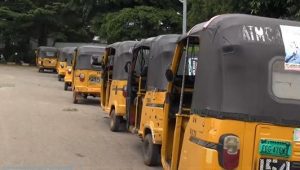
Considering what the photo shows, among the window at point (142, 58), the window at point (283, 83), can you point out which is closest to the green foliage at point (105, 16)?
the window at point (142, 58)

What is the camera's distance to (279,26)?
6254mm

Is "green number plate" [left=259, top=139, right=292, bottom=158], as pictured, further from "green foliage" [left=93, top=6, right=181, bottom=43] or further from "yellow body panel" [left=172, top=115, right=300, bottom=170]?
"green foliage" [left=93, top=6, right=181, bottom=43]

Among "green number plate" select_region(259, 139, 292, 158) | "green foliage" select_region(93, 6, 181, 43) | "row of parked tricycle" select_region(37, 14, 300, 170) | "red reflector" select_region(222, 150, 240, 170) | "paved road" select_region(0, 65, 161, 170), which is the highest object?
"green foliage" select_region(93, 6, 181, 43)

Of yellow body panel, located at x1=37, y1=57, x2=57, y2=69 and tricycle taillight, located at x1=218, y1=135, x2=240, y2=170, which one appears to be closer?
tricycle taillight, located at x1=218, y1=135, x2=240, y2=170

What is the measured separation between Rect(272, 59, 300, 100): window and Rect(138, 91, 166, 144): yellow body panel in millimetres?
3838

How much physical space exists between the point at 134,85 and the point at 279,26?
720 centimetres

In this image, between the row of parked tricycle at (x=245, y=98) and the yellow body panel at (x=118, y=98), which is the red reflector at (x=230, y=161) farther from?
the yellow body panel at (x=118, y=98)

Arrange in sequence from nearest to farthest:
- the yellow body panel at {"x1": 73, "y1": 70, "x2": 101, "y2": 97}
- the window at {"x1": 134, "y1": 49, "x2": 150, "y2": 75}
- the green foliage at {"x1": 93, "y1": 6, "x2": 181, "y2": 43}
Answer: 1. the window at {"x1": 134, "y1": 49, "x2": 150, "y2": 75}
2. the yellow body panel at {"x1": 73, "y1": 70, "x2": 101, "y2": 97}
3. the green foliage at {"x1": 93, "y1": 6, "x2": 181, "y2": 43}

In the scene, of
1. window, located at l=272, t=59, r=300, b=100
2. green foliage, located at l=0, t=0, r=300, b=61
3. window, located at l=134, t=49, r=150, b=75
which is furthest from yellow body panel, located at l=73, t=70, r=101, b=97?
window, located at l=272, t=59, r=300, b=100

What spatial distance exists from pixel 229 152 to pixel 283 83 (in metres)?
0.96

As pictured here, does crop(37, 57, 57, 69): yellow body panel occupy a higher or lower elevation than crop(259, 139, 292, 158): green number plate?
higher

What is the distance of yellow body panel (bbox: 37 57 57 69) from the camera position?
50844 millimetres

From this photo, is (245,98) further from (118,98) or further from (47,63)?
(47,63)

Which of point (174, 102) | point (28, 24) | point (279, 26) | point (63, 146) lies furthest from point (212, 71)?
point (28, 24)
